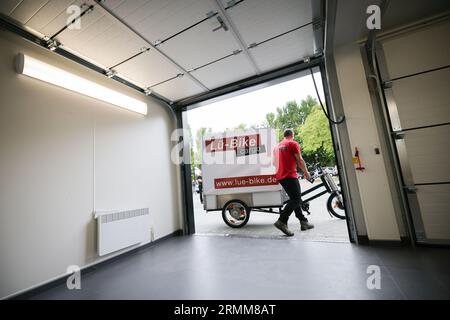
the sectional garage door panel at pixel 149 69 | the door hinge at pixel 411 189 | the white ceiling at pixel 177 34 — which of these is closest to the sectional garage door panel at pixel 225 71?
the white ceiling at pixel 177 34

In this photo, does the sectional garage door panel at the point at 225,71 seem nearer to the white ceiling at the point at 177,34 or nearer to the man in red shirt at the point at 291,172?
the white ceiling at the point at 177,34

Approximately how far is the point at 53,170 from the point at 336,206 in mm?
4299

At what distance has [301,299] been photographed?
1.41 meters

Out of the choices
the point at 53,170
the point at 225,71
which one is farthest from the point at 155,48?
the point at 53,170

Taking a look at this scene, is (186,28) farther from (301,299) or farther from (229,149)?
(301,299)

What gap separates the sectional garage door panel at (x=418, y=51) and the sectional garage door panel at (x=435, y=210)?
1400 mm

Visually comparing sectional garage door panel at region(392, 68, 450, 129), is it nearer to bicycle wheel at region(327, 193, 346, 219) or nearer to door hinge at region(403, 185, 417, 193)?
door hinge at region(403, 185, 417, 193)

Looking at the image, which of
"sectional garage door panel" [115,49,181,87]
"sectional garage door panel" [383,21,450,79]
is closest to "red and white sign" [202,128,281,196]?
"sectional garage door panel" [115,49,181,87]

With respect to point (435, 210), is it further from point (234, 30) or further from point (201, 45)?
point (201, 45)

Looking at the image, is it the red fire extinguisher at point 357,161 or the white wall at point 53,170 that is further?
the red fire extinguisher at point 357,161

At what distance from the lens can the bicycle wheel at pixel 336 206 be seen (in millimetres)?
3515

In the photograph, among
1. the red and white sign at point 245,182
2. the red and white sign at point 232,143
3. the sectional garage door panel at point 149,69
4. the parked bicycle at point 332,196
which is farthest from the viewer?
the red and white sign at point 232,143

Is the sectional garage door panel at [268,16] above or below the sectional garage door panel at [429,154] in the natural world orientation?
above
